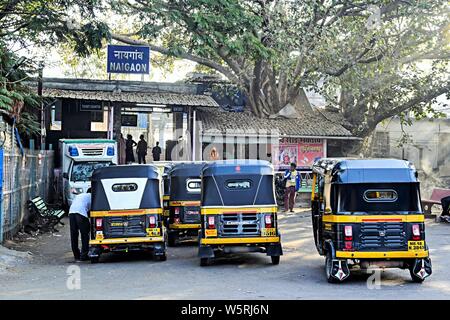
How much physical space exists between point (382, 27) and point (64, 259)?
1988cm

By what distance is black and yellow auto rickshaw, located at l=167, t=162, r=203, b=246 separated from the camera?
18.5m

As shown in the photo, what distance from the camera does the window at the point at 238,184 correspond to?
1513cm

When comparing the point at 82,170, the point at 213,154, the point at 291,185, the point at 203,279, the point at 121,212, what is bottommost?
the point at 203,279

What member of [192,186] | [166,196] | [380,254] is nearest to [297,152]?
[166,196]

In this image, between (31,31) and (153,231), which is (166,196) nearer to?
(153,231)

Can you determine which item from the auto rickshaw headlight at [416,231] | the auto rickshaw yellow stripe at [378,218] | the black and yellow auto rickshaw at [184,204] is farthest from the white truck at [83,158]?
the auto rickshaw headlight at [416,231]

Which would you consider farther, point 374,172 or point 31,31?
point 31,31

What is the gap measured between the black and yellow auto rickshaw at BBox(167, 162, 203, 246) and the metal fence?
4.34m

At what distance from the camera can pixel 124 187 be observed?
51.7ft

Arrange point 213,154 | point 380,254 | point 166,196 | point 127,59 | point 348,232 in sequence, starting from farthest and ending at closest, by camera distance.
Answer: point 213,154 → point 127,59 → point 166,196 → point 348,232 → point 380,254

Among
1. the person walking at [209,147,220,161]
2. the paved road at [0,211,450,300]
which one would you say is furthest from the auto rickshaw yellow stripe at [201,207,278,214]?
the person walking at [209,147,220,161]

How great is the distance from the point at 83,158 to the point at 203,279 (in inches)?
605

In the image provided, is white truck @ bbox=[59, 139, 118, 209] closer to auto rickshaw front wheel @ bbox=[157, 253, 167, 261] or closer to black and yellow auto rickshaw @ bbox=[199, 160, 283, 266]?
auto rickshaw front wheel @ bbox=[157, 253, 167, 261]

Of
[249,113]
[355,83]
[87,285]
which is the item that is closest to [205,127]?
[249,113]
